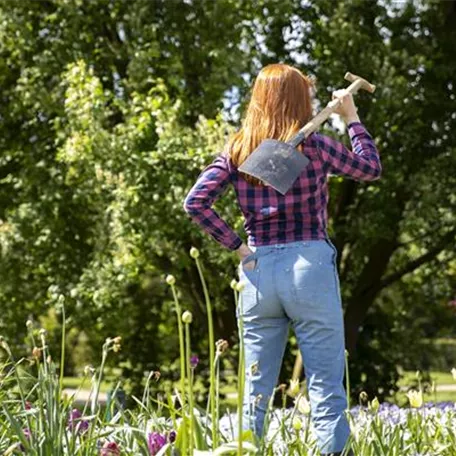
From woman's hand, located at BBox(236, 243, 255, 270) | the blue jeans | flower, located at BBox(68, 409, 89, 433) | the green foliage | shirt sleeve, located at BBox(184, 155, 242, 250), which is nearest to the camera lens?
flower, located at BBox(68, 409, 89, 433)

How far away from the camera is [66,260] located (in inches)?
370

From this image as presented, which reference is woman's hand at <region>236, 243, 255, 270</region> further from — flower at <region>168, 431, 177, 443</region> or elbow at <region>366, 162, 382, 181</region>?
flower at <region>168, 431, 177, 443</region>

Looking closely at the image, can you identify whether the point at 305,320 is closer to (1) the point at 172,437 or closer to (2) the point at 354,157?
(2) the point at 354,157

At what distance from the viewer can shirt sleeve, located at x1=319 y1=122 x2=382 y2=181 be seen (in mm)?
3314

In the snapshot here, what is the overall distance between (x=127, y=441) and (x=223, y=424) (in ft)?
6.20

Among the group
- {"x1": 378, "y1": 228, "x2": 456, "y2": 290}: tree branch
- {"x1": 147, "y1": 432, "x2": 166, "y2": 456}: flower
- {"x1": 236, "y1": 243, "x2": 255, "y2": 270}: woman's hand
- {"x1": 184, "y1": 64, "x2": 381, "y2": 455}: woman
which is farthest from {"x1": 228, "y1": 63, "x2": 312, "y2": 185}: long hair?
{"x1": 378, "y1": 228, "x2": 456, "y2": 290}: tree branch

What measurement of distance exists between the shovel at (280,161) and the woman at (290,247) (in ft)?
0.26

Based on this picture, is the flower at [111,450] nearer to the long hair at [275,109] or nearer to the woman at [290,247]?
the woman at [290,247]

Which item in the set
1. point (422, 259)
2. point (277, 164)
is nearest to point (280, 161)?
point (277, 164)

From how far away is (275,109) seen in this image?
3299mm

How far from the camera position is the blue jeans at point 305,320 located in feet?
10.3

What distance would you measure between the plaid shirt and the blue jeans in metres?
0.07

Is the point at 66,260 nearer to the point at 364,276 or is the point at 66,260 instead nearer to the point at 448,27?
the point at 364,276

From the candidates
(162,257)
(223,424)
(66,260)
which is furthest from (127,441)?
(66,260)
